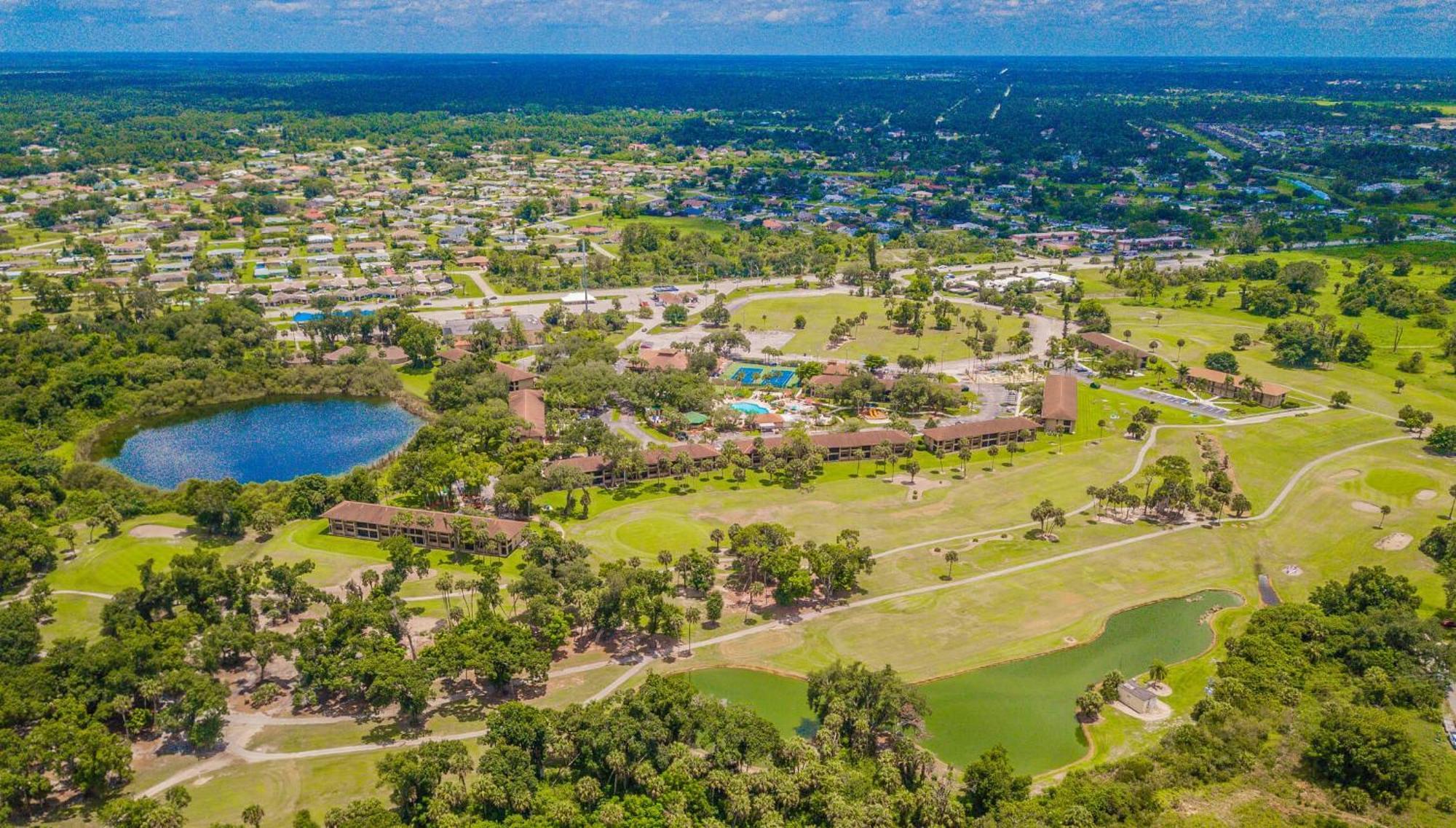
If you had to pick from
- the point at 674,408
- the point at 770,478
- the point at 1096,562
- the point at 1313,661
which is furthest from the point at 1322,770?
the point at 674,408

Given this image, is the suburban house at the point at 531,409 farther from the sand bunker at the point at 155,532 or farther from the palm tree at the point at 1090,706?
the palm tree at the point at 1090,706

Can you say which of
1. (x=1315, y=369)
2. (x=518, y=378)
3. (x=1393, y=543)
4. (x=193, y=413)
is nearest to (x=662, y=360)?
(x=518, y=378)

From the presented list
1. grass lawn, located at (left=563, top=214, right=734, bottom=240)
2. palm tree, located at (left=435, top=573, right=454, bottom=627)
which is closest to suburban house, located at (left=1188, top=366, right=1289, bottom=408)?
palm tree, located at (left=435, top=573, right=454, bottom=627)

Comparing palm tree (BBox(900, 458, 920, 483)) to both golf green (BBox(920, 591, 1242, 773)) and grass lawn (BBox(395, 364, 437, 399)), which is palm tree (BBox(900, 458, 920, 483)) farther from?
grass lawn (BBox(395, 364, 437, 399))

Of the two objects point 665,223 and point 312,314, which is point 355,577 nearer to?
point 312,314

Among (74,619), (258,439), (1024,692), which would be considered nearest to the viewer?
(1024,692)
